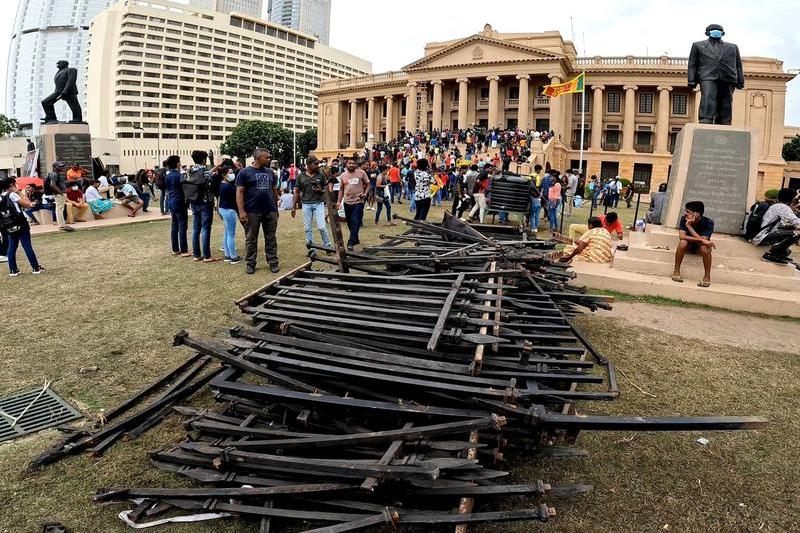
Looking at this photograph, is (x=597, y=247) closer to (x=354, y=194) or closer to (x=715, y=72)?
(x=715, y=72)

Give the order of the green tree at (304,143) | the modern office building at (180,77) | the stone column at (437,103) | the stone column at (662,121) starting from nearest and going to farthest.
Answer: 1. the stone column at (662,121)
2. the stone column at (437,103)
3. the green tree at (304,143)
4. the modern office building at (180,77)

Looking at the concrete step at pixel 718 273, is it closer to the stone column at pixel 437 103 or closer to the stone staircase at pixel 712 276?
the stone staircase at pixel 712 276

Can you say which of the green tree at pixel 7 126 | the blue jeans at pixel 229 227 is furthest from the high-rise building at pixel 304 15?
the blue jeans at pixel 229 227

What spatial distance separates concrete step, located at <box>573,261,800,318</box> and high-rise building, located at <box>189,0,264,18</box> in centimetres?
17751

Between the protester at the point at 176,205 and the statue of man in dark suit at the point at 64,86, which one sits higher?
the statue of man in dark suit at the point at 64,86

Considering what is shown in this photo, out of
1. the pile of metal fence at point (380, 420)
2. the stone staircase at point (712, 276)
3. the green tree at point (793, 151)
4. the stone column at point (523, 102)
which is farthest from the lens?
the green tree at point (793, 151)

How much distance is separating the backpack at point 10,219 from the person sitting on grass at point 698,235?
10841mm

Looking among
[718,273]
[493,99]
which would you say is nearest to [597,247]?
[718,273]

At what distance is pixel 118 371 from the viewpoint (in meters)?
4.91

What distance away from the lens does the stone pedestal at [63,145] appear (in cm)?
1819

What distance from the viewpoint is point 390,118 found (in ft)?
213

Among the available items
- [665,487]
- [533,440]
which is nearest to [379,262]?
[533,440]

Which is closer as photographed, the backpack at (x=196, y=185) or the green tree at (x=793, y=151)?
the backpack at (x=196, y=185)

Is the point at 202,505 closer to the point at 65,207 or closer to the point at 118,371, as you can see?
the point at 118,371
